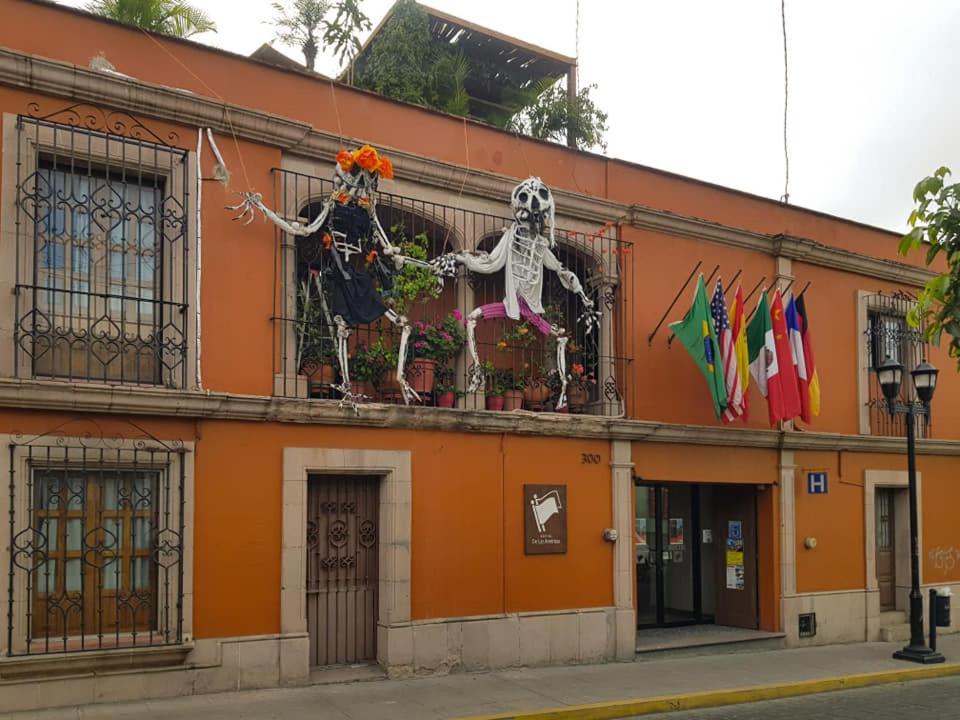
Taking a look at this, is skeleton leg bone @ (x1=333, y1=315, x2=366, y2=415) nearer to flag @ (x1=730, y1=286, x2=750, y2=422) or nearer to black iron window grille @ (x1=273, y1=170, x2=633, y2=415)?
black iron window grille @ (x1=273, y1=170, x2=633, y2=415)

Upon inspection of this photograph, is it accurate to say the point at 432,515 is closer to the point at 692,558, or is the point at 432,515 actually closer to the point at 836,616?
the point at 692,558

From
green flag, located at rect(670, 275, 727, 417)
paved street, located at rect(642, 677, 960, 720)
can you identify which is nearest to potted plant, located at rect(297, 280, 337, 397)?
green flag, located at rect(670, 275, 727, 417)

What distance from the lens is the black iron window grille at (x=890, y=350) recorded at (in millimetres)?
17344

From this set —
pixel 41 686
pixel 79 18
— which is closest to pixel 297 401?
pixel 41 686

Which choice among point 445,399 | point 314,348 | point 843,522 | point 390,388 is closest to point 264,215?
point 314,348

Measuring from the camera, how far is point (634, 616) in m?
13.6

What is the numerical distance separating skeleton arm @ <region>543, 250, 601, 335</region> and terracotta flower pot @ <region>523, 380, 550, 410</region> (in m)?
1.14

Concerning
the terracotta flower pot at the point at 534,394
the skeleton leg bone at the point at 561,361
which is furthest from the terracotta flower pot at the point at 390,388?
the skeleton leg bone at the point at 561,361

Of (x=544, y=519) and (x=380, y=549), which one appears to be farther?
(x=544, y=519)

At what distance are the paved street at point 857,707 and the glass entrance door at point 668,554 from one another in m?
3.88

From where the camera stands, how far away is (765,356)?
14680mm

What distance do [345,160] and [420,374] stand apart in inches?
107

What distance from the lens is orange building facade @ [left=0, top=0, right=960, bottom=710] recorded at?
9594 millimetres

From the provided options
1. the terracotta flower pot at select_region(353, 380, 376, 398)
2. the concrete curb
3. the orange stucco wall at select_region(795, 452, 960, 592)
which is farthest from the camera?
the orange stucco wall at select_region(795, 452, 960, 592)
